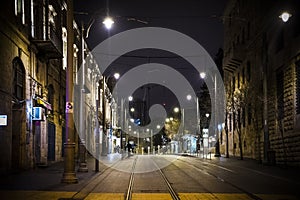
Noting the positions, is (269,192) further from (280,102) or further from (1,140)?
(280,102)

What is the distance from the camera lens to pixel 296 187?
65.1ft

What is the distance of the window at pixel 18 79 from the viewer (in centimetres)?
2697

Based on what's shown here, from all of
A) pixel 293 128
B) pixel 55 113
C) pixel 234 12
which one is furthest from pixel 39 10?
pixel 234 12

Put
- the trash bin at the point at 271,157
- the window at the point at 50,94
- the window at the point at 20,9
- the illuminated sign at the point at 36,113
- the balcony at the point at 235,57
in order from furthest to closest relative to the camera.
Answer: the balcony at the point at 235,57, the window at the point at 50,94, the trash bin at the point at 271,157, the illuminated sign at the point at 36,113, the window at the point at 20,9

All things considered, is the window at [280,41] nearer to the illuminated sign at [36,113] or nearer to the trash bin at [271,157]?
the trash bin at [271,157]

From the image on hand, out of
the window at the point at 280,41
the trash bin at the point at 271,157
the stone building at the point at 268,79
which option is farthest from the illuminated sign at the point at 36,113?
the window at the point at 280,41

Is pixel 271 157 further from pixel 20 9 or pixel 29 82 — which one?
pixel 20 9

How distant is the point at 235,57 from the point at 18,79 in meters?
30.5

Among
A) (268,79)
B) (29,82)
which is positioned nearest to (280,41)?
(268,79)

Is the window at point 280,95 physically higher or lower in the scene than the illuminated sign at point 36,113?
higher

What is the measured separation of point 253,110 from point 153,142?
351 feet

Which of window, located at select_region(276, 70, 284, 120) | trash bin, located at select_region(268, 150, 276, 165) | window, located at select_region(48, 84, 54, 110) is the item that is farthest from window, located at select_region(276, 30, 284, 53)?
window, located at select_region(48, 84, 54, 110)

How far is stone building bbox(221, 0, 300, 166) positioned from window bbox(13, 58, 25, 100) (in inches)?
540

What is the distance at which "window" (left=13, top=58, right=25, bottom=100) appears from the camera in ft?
88.5
